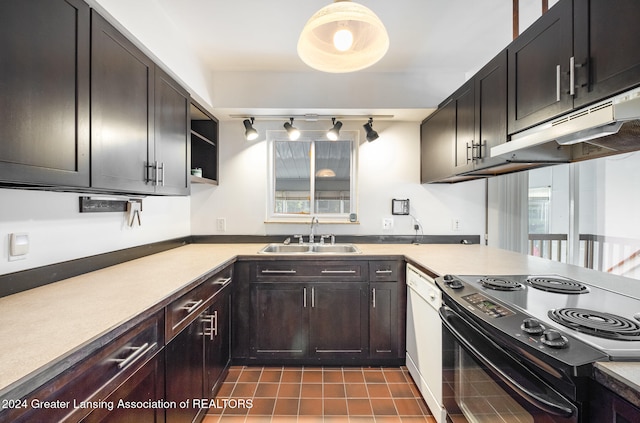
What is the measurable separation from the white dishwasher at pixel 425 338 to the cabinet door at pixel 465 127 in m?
0.84

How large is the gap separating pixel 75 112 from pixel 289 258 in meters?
1.58

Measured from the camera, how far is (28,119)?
0.94m

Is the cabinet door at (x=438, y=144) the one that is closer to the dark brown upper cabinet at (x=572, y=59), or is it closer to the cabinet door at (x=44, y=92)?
the dark brown upper cabinet at (x=572, y=59)

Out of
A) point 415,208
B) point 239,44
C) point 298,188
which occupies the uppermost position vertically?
point 239,44

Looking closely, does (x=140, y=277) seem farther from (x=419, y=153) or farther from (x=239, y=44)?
(x=419, y=153)

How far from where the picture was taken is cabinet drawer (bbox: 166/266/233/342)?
129cm

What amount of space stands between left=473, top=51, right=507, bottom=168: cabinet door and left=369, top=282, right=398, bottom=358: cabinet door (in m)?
1.16

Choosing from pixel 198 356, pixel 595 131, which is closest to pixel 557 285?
pixel 595 131

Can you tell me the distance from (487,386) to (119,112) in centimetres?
201

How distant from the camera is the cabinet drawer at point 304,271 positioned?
2.32 meters

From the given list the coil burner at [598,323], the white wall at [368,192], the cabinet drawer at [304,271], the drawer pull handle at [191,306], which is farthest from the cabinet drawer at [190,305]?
the coil burner at [598,323]

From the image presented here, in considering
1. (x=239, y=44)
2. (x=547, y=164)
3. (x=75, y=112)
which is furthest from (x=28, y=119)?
(x=547, y=164)

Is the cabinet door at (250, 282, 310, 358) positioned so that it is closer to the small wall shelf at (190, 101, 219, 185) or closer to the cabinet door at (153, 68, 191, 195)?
the cabinet door at (153, 68, 191, 195)

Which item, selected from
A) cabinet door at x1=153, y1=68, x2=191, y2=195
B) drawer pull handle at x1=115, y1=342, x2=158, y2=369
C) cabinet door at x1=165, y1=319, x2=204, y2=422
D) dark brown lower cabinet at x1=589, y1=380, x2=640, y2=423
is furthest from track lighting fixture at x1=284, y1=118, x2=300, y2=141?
dark brown lower cabinet at x1=589, y1=380, x2=640, y2=423
